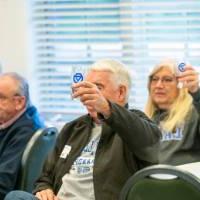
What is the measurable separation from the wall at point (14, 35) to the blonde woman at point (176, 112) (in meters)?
1.22

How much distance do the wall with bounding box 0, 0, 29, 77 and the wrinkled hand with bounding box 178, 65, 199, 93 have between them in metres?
1.54

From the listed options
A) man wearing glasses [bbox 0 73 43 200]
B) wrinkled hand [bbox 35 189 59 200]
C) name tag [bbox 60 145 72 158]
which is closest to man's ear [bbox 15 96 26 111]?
man wearing glasses [bbox 0 73 43 200]

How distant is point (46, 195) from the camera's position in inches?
90.5

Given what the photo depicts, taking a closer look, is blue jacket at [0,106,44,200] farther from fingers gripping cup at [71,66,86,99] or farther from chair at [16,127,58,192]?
fingers gripping cup at [71,66,86,99]

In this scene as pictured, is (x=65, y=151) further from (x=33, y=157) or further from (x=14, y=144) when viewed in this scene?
(x=14, y=144)

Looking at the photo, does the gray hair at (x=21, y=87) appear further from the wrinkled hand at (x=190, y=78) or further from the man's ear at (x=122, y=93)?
the wrinkled hand at (x=190, y=78)

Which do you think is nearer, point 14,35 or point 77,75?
point 77,75

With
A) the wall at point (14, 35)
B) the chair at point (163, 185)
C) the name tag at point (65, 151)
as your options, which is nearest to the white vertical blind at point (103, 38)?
the wall at point (14, 35)

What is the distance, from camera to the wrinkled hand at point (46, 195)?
228 centimetres

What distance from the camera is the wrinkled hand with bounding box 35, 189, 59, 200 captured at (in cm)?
228

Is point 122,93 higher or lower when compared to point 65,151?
higher

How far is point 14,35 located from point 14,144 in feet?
4.23

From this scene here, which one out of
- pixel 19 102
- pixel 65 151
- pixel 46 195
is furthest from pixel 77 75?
pixel 19 102

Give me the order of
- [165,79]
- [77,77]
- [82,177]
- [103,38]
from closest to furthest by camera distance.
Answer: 1. [77,77]
2. [82,177]
3. [165,79]
4. [103,38]
